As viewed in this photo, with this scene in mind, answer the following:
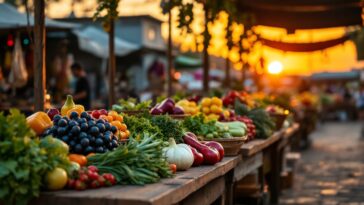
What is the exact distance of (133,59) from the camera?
22078 millimetres

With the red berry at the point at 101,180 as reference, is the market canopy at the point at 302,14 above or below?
above

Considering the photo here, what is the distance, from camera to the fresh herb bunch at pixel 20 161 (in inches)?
127

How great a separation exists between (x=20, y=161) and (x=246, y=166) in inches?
150

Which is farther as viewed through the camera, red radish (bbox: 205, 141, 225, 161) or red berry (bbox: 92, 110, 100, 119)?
red radish (bbox: 205, 141, 225, 161)

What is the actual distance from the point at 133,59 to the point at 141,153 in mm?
18330

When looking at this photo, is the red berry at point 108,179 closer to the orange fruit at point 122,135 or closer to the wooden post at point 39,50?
the orange fruit at point 122,135

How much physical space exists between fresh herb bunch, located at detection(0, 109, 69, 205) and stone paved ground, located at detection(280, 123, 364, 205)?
6.70 metres

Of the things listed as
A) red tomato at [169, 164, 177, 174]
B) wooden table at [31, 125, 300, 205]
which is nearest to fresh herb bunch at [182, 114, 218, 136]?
Result: wooden table at [31, 125, 300, 205]

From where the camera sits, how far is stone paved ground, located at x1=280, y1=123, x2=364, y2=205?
10.0 m

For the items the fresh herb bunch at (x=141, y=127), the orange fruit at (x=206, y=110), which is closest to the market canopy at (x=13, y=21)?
the orange fruit at (x=206, y=110)

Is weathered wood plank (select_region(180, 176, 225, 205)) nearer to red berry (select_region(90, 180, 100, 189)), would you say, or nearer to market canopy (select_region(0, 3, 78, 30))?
red berry (select_region(90, 180, 100, 189))

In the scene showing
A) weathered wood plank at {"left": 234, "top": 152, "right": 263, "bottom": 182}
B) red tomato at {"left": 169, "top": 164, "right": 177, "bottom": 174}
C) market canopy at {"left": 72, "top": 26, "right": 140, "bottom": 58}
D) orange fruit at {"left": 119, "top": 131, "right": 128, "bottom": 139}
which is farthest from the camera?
market canopy at {"left": 72, "top": 26, "right": 140, "bottom": 58}

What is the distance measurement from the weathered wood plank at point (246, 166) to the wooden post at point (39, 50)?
1884mm

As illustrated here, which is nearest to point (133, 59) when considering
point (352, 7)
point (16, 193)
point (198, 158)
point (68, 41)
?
point (68, 41)
